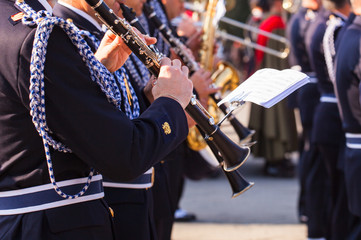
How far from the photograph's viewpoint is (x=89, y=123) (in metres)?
1.49

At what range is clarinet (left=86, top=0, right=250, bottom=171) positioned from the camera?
172 centimetres

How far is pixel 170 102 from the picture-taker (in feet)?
5.44

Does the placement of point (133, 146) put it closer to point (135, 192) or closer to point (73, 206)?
point (73, 206)

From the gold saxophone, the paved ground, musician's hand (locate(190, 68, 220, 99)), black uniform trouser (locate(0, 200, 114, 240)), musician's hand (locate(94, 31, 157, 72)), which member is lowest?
the paved ground

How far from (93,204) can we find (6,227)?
24 centimetres

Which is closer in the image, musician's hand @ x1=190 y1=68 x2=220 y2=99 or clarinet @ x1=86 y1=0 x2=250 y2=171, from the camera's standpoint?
clarinet @ x1=86 y1=0 x2=250 y2=171

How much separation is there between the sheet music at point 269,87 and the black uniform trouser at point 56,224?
55 cm

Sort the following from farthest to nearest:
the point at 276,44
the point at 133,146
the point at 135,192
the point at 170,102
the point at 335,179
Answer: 1. the point at 276,44
2. the point at 335,179
3. the point at 135,192
4. the point at 170,102
5. the point at 133,146

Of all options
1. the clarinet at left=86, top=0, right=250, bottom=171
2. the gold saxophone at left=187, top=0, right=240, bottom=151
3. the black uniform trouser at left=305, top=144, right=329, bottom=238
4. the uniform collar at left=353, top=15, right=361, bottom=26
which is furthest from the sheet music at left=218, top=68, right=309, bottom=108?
the black uniform trouser at left=305, top=144, right=329, bottom=238

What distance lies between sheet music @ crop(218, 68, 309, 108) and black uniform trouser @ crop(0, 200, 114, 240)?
1.81ft

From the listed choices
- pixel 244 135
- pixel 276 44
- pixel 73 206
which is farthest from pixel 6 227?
pixel 276 44

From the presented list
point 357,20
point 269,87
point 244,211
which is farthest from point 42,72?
point 244,211

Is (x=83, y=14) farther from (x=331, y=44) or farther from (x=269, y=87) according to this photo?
(x=331, y=44)

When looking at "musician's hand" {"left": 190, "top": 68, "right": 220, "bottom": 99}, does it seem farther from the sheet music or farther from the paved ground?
the paved ground
